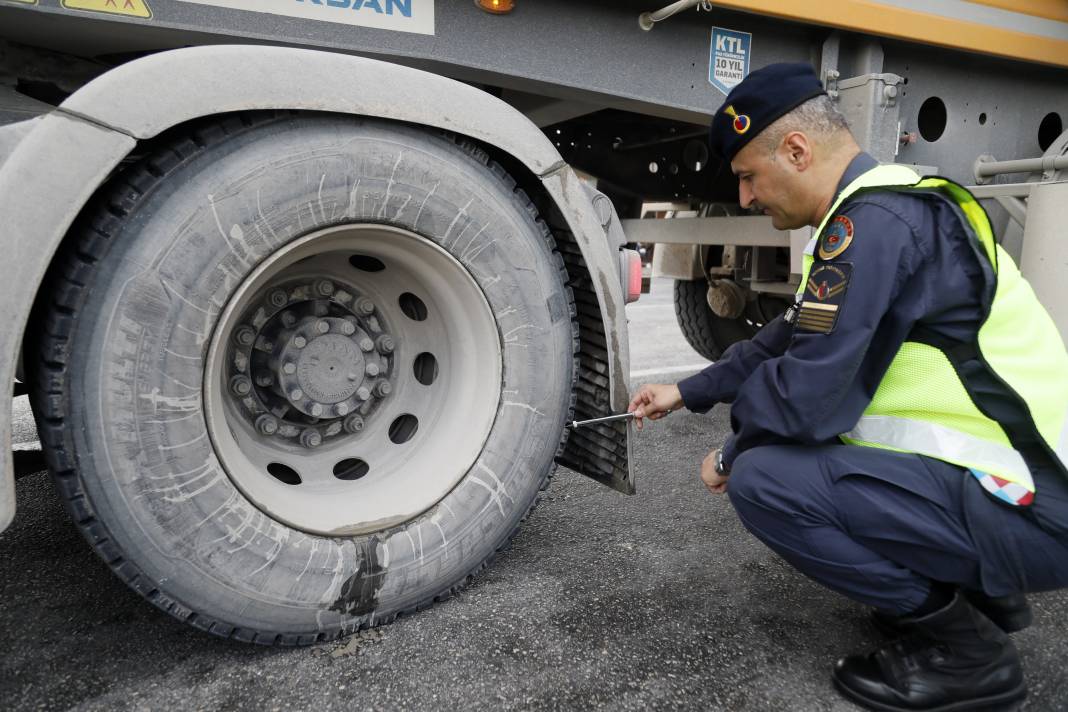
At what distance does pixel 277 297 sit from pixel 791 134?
1.25 m

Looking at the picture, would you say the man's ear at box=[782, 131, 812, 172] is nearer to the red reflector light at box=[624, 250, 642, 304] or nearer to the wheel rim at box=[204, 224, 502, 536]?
the red reflector light at box=[624, 250, 642, 304]

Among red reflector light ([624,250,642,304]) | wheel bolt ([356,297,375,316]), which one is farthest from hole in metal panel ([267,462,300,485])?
red reflector light ([624,250,642,304])

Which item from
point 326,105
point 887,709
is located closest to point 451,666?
point 887,709

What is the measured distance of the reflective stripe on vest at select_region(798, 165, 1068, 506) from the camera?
1.44 meters

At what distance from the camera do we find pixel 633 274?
78.5 inches

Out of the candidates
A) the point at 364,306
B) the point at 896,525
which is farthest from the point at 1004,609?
the point at 364,306

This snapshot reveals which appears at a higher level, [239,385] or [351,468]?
[239,385]

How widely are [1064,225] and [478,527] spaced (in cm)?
214

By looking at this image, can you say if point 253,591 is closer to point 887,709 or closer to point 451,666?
point 451,666

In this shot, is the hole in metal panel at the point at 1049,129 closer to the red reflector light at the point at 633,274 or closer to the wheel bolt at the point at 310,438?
the red reflector light at the point at 633,274

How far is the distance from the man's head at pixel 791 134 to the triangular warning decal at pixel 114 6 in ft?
4.21

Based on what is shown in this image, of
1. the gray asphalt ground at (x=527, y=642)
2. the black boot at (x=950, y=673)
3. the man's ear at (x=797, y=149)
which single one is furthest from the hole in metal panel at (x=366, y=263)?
the black boot at (x=950, y=673)

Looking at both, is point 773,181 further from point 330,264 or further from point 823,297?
point 330,264

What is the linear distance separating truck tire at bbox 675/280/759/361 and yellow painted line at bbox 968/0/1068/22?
2123 mm
